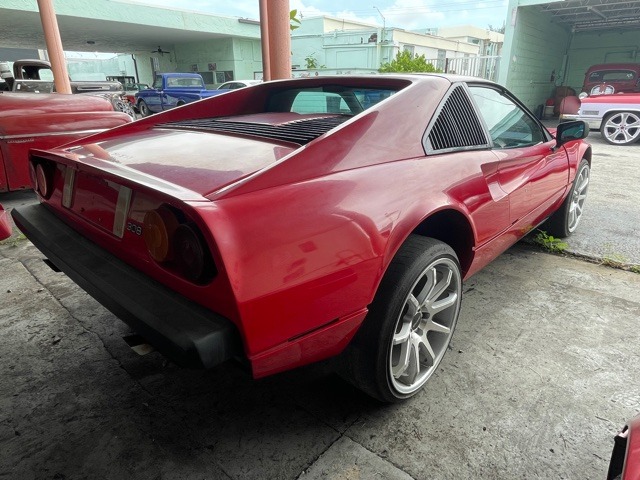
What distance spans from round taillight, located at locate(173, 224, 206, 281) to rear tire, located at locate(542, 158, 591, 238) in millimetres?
3359

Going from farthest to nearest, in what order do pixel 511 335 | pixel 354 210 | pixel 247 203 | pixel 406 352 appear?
1. pixel 511 335
2. pixel 406 352
3. pixel 354 210
4. pixel 247 203

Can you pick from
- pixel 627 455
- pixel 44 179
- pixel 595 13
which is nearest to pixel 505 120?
pixel 627 455

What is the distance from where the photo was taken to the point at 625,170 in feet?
22.4

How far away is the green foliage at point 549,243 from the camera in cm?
361

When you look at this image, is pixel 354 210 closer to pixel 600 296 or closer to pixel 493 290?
pixel 493 290

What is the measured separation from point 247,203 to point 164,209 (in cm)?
30

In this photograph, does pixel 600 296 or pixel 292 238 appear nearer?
pixel 292 238

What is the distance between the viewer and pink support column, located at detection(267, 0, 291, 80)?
16.3 ft

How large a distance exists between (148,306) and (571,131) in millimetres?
3191

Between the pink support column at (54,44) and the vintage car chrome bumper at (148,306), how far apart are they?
8300 mm

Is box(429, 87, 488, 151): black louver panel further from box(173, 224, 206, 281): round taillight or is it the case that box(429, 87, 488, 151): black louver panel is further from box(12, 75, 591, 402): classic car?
box(173, 224, 206, 281): round taillight

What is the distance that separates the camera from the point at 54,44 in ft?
27.8

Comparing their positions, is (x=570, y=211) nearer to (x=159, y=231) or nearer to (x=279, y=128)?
(x=279, y=128)

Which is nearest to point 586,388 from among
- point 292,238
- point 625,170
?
point 292,238
